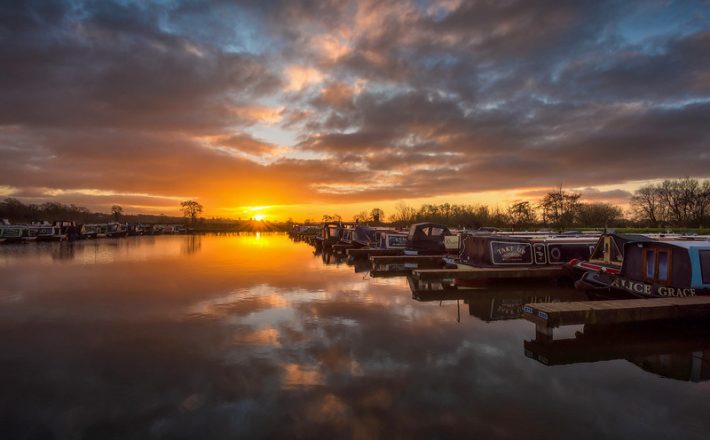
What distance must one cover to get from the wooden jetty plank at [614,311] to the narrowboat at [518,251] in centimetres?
769

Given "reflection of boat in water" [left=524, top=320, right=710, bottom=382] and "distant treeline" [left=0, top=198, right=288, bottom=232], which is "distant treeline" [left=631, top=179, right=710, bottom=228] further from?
"distant treeline" [left=0, top=198, right=288, bottom=232]

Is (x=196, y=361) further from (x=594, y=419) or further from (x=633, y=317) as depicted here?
(x=633, y=317)

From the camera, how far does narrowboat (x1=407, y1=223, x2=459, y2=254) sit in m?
27.1

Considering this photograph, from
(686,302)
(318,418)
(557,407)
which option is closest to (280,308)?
(318,418)

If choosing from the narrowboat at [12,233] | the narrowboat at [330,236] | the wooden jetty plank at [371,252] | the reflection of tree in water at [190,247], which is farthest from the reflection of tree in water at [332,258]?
the narrowboat at [12,233]

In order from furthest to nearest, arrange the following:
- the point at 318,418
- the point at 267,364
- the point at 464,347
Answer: the point at 464,347, the point at 267,364, the point at 318,418

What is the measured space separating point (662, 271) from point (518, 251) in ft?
22.1

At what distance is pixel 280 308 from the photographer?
46.2 ft

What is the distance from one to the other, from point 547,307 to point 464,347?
253 cm

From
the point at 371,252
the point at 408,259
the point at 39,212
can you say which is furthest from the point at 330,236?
the point at 39,212

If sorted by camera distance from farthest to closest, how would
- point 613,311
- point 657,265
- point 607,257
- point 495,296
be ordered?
point 495,296 < point 607,257 < point 657,265 < point 613,311

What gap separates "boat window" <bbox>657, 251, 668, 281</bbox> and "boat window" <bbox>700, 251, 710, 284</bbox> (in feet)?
3.06

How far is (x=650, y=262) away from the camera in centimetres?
1327

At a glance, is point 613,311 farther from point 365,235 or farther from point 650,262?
point 365,235
